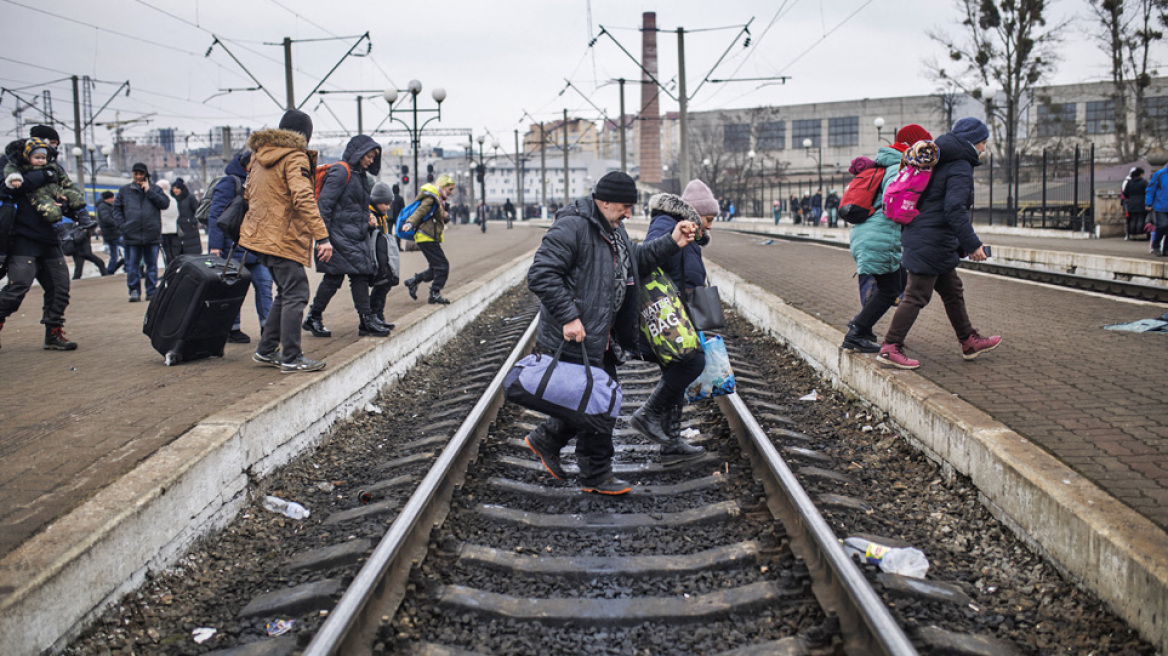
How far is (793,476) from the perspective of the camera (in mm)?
4574

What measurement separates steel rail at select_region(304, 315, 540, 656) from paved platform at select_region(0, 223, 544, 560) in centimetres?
128

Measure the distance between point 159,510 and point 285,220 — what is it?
3010 mm

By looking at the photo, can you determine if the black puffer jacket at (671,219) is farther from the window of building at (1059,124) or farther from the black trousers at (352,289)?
the window of building at (1059,124)

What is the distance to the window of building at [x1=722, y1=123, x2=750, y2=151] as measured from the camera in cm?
7125

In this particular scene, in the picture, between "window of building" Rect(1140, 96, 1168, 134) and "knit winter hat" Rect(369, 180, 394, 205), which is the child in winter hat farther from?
"window of building" Rect(1140, 96, 1168, 134)

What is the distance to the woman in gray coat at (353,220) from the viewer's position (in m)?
7.66

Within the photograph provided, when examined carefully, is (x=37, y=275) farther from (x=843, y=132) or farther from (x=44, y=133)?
(x=843, y=132)

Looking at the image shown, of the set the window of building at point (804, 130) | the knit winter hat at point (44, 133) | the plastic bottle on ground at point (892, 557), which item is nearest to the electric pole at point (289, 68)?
the knit winter hat at point (44, 133)

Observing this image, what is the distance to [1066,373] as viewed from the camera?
616 cm

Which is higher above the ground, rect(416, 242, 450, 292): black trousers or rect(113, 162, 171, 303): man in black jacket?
rect(113, 162, 171, 303): man in black jacket

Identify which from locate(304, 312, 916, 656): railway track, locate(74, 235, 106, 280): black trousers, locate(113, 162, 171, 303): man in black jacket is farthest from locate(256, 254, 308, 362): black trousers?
locate(74, 235, 106, 280): black trousers

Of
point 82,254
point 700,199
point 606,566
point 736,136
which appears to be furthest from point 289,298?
point 736,136

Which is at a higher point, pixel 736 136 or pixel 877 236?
pixel 736 136

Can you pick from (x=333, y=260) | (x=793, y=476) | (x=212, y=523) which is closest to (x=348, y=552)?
(x=212, y=523)
